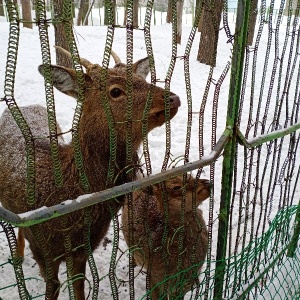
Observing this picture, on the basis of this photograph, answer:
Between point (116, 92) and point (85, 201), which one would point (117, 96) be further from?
point (85, 201)

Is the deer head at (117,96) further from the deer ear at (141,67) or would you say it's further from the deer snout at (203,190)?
the deer snout at (203,190)

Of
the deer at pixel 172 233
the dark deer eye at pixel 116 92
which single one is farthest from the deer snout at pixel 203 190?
Answer: the dark deer eye at pixel 116 92

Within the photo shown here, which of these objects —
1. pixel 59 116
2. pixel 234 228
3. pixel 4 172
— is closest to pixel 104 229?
pixel 4 172

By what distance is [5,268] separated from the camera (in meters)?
4.08

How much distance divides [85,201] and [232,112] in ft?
3.53

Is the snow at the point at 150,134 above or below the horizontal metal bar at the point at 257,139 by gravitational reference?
below

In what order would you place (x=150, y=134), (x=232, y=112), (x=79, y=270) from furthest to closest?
(x=150, y=134), (x=79, y=270), (x=232, y=112)

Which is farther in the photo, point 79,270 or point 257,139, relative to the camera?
point 79,270

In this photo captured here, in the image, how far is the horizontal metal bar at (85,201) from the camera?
4.50 feet

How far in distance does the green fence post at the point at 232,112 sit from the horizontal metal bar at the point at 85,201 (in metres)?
0.10

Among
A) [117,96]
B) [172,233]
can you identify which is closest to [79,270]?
[172,233]

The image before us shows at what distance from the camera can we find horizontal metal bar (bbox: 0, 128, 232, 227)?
1.37 m

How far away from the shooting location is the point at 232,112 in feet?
7.04

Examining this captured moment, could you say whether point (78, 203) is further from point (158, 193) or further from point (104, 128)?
point (158, 193)
